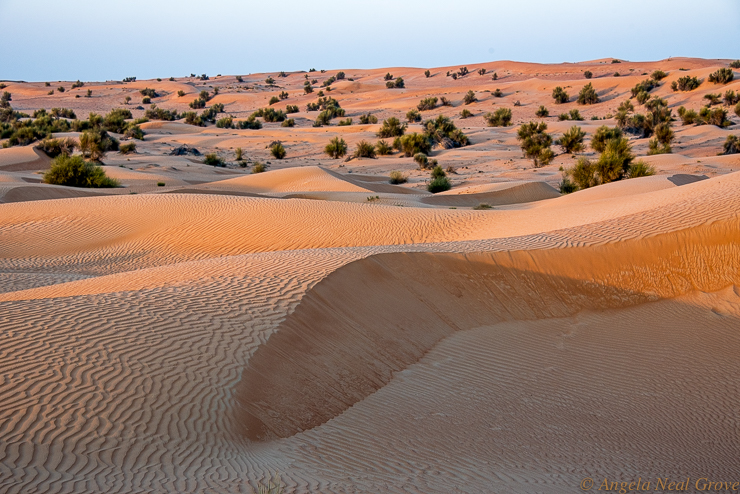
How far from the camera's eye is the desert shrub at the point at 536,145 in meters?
31.3

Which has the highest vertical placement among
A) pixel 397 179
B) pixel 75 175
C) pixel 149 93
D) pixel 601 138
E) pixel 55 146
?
pixel 149 93

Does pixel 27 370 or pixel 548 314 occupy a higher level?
pixel 27 370

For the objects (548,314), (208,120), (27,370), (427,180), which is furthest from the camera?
(208,120)

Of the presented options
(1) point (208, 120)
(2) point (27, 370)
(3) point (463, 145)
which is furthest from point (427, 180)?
(1) point (208, 120)

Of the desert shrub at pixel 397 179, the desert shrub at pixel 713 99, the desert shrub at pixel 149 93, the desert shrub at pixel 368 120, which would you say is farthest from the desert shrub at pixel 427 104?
the desert shrub at pixel 149 93

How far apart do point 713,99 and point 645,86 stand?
819 cm

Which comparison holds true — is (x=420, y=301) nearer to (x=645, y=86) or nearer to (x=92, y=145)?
(x=92, y=145)

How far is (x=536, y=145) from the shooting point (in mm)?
31984

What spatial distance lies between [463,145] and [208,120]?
2525 cm

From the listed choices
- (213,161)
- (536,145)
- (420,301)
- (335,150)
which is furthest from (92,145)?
(420,301)

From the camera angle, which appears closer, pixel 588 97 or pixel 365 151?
pixel 365 151

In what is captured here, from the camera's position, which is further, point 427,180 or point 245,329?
point 427,180

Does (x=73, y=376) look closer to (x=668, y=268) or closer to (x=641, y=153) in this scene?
(x=668, y=268)

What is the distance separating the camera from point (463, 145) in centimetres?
3825
